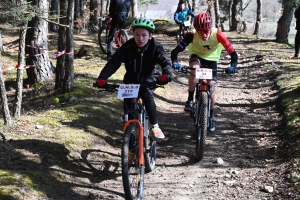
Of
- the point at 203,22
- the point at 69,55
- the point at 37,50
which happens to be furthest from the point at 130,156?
the point at 37,50

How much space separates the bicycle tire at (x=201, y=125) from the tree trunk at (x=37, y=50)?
5584 millimetres

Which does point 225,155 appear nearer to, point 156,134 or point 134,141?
point 156,134

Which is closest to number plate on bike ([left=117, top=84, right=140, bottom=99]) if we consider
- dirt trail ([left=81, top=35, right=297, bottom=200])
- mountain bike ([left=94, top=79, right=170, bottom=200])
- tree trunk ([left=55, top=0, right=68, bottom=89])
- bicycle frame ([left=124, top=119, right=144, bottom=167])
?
mountain bike ([left=94, top=79, right=170, bottom=200])

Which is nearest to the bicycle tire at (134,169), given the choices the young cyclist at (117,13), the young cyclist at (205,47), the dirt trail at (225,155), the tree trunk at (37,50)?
the dirt trail at (225,155)

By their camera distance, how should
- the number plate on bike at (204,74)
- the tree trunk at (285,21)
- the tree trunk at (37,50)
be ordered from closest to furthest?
the number plate on bike at (204,74) < the tree trunk at (37,50) < the tree trunk at (285,21)

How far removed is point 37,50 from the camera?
1010 cm

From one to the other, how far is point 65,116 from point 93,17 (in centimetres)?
1633

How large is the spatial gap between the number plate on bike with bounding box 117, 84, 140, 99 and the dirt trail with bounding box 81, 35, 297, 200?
1365mm

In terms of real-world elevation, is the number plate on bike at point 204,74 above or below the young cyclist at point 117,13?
below

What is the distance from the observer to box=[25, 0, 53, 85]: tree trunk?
10.0m

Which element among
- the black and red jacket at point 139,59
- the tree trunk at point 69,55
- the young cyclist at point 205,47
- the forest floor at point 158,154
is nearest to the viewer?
the forest floor at point 158,154

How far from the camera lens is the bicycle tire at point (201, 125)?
A: 589 centimetres

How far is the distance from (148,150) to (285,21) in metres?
15.5

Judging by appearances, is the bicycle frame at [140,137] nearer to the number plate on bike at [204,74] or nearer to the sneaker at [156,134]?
the sneaker at [156,134]
